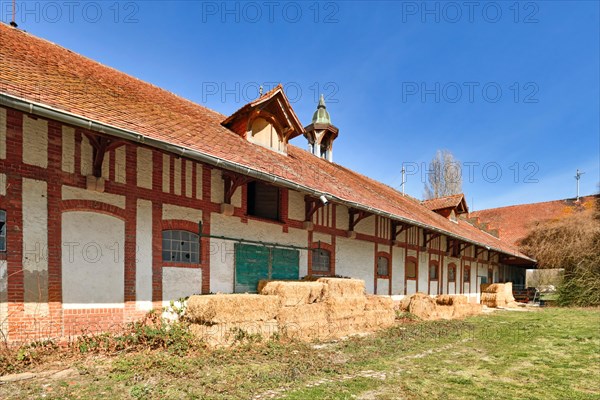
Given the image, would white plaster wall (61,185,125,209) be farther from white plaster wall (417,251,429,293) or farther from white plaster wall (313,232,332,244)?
white plaster wall (417,251,429,293)

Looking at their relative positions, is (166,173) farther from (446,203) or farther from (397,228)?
(446,203)

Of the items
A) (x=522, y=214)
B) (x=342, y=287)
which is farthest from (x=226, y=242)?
(x=522, y=214)

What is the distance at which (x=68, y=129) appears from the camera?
6.47 meters

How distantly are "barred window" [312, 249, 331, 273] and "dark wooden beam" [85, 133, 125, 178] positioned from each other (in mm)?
6362

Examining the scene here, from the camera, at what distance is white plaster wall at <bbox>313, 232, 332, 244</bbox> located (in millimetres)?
11008

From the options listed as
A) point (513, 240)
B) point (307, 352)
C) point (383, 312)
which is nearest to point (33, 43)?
point (307, 352)

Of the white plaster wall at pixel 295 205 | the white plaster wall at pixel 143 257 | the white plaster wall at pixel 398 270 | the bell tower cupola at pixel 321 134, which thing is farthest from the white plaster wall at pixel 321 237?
the bell tower cupola at pixel 321 134

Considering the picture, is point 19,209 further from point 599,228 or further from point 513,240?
point 513,240

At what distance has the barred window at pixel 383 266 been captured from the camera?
13640mm

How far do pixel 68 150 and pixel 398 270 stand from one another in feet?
39.7

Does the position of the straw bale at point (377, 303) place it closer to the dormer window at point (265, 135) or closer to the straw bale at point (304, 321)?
the straw bale at point (304, 321)

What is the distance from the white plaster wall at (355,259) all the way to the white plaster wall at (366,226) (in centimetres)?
39

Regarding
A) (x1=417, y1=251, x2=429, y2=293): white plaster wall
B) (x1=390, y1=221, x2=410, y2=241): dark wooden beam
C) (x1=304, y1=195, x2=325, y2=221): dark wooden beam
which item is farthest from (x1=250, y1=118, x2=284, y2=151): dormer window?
(x1=417, y1=251, x2=429, y2=293): white plaster wall

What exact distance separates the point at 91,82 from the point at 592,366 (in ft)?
37.3
